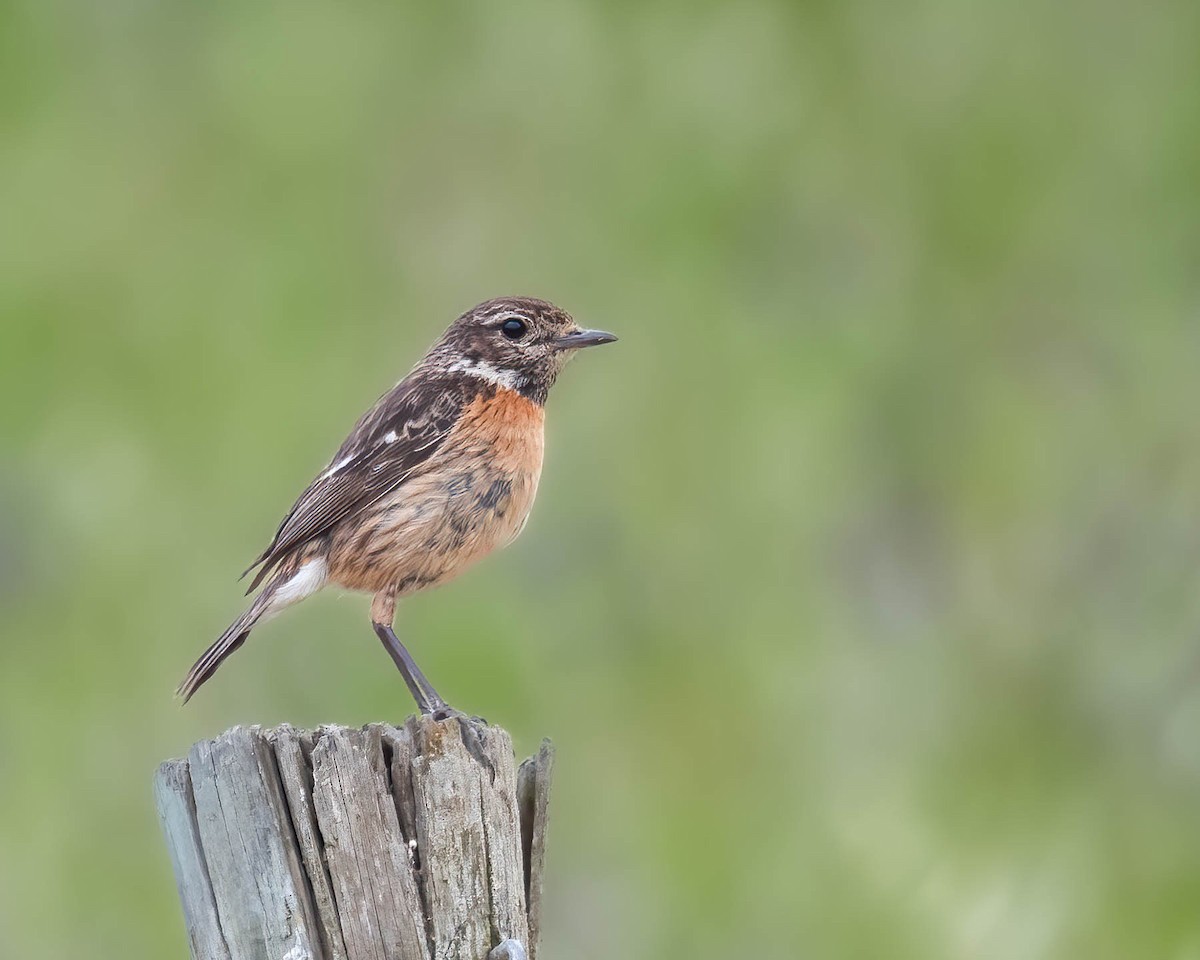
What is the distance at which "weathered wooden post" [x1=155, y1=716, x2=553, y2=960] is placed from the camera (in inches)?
152

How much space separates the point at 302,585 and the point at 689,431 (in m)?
3.88

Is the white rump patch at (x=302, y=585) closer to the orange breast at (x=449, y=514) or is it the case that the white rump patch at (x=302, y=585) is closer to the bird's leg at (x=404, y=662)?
the orange breast at (x=449, y=514)

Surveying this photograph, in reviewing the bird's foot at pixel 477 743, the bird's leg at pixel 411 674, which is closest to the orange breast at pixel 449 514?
the bird's leg at pixel 411 674

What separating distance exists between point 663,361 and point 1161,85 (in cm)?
347

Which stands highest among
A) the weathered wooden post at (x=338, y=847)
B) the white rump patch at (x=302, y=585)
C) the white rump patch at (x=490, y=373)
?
the white rump patch at (x=490, y=373)

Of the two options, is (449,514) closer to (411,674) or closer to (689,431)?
(411,674)

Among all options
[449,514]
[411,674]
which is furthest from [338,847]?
[449,514]

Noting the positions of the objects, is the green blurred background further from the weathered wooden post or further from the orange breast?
the weathered wooden post

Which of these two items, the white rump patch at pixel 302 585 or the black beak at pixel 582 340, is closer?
the white rump patch at pixel 302 585

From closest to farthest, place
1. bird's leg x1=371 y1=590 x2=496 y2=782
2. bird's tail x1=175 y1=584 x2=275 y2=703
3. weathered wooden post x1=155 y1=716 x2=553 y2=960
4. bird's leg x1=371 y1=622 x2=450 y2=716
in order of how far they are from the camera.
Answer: weathered wooden post x1=155 y1=716 x2=553 y2=960
bird's tail x1=175 y1=584 x2=275 y2=703
bird's leg x1=371 y1=590 x2=496 y2=782
bird's leg x1=371 y1=622 x2=450 y2=716

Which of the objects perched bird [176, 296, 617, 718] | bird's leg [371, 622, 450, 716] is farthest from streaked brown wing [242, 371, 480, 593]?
bird's leg [371, 622, 450, 716]

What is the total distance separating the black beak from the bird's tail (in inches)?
59.1

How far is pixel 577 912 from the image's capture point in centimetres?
923

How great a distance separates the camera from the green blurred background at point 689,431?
8648 millimetres
